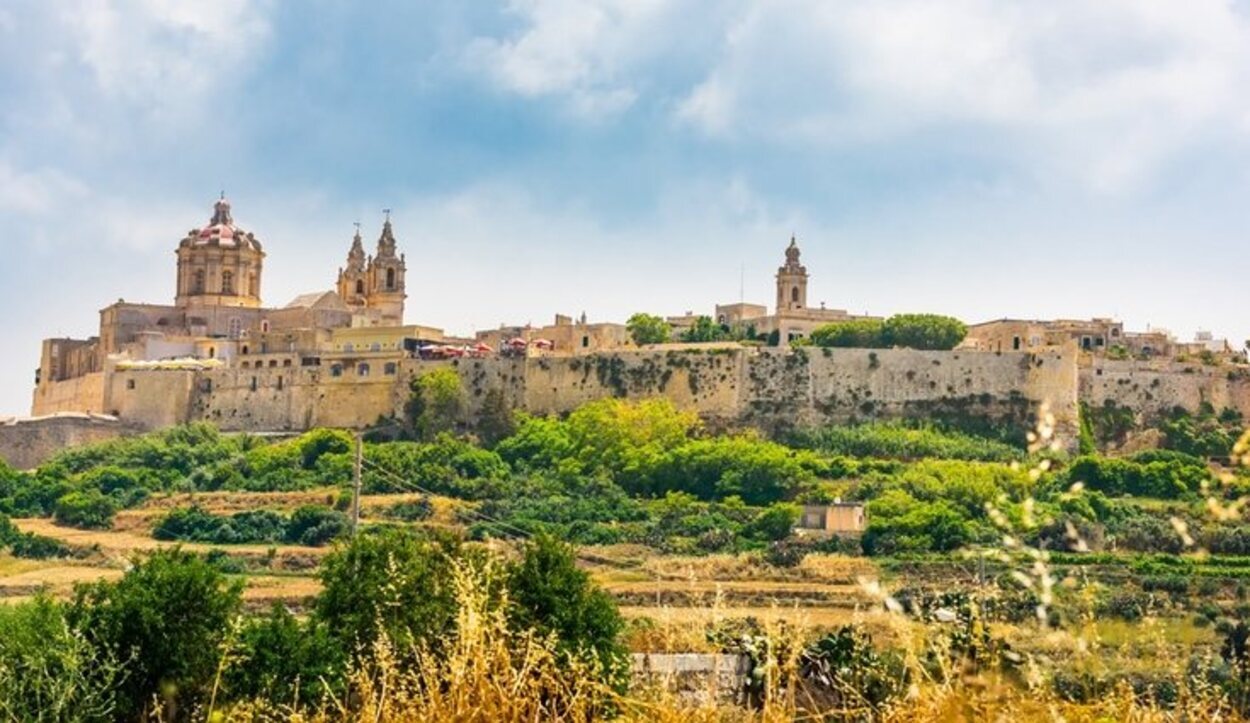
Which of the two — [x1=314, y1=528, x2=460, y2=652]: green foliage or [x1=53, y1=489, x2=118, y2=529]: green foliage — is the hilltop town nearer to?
[x1=53, y1=489, x2=118, y2=529]: green foliage

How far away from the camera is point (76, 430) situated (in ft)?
190

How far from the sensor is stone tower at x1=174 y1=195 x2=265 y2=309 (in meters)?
64.2

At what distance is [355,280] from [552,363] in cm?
1245

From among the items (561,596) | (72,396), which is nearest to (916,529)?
(561,596)

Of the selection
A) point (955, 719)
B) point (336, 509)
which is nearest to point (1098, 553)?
point (336, 509)

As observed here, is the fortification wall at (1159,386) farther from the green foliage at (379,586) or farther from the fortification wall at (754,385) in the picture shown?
the green foliage at (379,586)

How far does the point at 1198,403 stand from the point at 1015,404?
5705 millimetres

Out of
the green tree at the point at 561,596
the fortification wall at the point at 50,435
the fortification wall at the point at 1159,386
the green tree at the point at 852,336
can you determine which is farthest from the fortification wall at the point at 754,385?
the green tree at the point at 561,596

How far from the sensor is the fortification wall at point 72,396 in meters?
60.4

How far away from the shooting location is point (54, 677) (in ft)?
47.4

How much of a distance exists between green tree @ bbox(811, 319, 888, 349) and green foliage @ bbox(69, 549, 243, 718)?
131 feet

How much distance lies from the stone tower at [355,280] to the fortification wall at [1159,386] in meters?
23.7

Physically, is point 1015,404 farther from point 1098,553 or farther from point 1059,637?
point 1059,637

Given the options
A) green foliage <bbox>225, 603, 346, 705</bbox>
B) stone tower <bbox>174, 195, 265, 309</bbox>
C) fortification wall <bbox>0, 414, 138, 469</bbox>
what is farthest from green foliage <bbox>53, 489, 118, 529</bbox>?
green foliage <bbox>225, 603, 346, 705</bbox>
